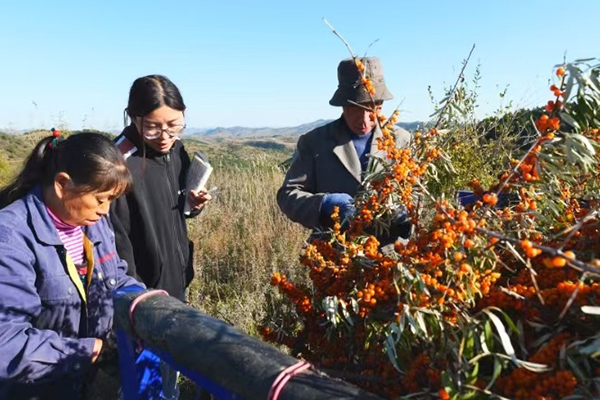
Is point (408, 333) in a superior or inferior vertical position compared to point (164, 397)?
superior

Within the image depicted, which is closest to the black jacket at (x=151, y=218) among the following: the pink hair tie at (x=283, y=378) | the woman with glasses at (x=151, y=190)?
the woman with glasses at (x=151, y=190)

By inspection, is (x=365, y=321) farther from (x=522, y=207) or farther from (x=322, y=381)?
(x=522, y=207)

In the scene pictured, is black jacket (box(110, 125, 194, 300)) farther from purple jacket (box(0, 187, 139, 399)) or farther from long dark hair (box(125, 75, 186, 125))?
purple jacket (box(0, 187, 139, 399))

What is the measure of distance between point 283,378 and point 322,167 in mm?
1685

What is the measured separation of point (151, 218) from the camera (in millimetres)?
2338

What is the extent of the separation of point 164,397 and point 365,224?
0.79 m

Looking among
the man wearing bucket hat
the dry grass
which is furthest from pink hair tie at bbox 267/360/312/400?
the dry grass

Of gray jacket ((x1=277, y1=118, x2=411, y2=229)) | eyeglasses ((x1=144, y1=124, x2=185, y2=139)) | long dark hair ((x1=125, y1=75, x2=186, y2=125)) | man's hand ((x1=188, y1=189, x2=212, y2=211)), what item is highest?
long dark hair ((x1=125, y1=75, x2=186, y2=125))

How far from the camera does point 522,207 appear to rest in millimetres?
1198

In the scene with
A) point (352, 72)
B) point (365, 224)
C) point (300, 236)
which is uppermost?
point (352, 72)

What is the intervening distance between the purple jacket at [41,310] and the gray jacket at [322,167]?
0.97 m

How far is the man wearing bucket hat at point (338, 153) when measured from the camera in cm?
232

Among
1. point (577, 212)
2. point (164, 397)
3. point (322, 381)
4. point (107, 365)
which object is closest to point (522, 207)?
point (577, 212)

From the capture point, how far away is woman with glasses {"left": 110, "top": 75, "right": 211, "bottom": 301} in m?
2.21
